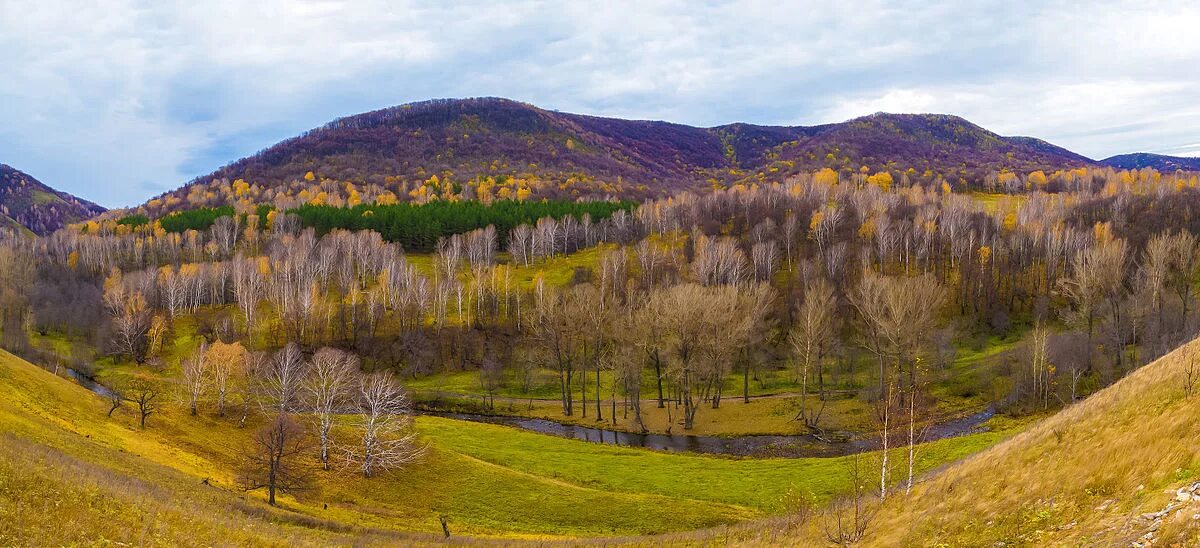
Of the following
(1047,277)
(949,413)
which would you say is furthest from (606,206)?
(949,413)

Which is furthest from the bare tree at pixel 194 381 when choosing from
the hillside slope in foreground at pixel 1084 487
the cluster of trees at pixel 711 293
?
the hillside slope in foreground at pixel 1084 487

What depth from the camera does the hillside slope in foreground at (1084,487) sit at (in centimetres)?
1277

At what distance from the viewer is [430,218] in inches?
→ 6102

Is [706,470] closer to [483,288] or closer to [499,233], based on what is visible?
[483,288]

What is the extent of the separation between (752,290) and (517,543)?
65.2 metres

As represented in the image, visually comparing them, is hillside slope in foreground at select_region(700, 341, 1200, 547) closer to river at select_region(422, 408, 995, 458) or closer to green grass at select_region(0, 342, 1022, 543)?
green grass at select_region(0, 342, 1022, 543)

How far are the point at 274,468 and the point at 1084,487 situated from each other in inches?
1558

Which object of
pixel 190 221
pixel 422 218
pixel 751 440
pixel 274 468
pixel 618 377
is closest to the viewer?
pixel 274 468

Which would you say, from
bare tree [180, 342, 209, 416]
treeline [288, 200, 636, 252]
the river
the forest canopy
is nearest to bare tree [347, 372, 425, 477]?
bare tree [180, 342, 209, 416]

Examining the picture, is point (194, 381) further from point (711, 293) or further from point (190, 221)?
point (190, 221)

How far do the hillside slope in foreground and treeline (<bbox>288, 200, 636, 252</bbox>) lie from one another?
13001cm

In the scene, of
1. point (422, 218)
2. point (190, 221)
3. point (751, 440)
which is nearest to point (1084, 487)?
point (751, 440)

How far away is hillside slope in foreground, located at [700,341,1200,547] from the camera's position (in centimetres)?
1277

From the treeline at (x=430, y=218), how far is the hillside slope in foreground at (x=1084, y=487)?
130 m
